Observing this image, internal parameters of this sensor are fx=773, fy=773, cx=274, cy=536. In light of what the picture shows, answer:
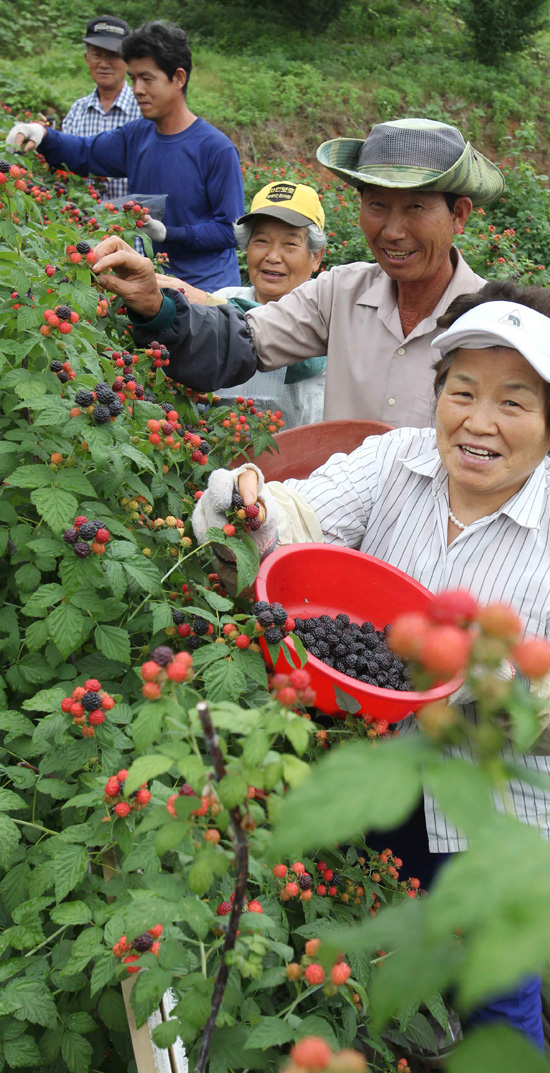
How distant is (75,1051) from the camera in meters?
1.23

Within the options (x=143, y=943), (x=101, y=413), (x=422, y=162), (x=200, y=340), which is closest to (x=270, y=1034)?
(x=143, y=943)

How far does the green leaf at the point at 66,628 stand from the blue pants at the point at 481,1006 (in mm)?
1177

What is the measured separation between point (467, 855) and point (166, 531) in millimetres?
1184

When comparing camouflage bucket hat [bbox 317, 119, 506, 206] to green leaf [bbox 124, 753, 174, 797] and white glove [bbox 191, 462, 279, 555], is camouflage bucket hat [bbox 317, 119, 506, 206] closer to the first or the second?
white glove [bbox 191, 462, 279, 555]

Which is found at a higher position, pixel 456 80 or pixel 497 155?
pixel 456 80

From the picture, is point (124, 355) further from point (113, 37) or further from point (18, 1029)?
point (113, 37)

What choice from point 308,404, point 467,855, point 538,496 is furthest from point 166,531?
point 308,404

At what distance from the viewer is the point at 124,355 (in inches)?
74.2

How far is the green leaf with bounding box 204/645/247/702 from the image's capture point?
1.25m

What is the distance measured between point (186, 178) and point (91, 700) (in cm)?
373

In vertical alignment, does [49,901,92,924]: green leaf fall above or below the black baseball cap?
below

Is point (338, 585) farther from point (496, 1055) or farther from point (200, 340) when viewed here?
point (496, 1055)

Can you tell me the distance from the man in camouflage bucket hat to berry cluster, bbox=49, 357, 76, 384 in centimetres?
75

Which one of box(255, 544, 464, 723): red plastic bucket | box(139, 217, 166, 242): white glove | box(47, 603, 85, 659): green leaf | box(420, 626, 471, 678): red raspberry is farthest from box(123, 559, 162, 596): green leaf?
box(139, 217, 166, 242): white glove
